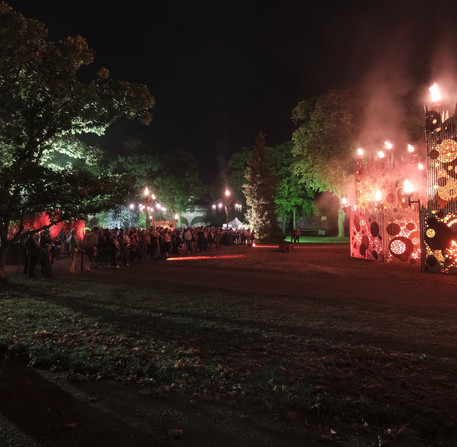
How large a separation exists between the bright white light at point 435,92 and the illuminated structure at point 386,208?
105 inches

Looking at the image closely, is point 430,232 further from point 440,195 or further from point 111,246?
point 111,246

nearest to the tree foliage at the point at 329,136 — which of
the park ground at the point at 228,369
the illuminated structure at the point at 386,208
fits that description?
the illuminated structure at the point at 386,208

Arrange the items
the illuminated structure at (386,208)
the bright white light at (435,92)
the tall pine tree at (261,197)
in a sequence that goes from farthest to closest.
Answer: the tall pine tree at (261,197) < the illuminated structure at (386,208) < the bright white light at (435,92)

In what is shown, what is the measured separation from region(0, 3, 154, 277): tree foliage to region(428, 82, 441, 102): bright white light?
11085mm

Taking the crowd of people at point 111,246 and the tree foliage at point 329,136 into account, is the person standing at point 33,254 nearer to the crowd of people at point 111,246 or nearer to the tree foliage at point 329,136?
the crowd of people at point 111,246

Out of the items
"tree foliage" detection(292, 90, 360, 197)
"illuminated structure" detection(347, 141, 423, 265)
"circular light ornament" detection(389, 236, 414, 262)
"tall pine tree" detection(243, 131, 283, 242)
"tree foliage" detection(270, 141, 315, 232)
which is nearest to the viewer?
"illuminated structure" detection(347, 141, 423, 265)

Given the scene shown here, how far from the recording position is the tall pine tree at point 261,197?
40562 millimetres

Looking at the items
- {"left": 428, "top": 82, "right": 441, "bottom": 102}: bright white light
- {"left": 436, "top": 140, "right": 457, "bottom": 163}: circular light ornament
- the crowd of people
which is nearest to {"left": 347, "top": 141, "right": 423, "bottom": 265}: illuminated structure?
{"left": 436, "top": 140, "right": 457, "bottom": 163}: circular light ornament

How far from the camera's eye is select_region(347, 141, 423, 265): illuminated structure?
17828mm

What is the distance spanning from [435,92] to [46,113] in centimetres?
1430

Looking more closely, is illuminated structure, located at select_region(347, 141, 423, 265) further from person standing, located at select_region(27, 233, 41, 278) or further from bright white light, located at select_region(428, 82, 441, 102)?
person standing, located at select_region(27, 233, 41, 278)

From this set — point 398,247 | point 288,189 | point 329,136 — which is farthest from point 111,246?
point 288,189

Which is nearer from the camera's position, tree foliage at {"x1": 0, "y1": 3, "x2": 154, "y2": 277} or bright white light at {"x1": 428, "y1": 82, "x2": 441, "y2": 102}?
tree foliage at {"x1": 0, "y1": 3, "x2": 154, "y2": 277}

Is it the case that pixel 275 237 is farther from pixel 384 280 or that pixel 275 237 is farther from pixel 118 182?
pixel 118 182
